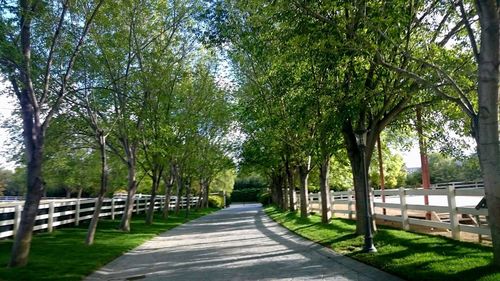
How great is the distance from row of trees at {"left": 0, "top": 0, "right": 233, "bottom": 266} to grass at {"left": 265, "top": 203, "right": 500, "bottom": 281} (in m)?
6.64

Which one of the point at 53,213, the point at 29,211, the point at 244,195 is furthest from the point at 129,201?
the point at 244,195

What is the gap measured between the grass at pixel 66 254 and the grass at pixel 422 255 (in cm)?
592

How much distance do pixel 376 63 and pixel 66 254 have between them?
355 inches

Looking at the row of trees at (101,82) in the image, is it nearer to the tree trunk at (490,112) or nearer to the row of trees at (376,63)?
the row of trees at (376,63)

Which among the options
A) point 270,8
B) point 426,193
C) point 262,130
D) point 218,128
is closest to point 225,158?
point 218,128

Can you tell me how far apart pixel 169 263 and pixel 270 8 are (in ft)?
20.7

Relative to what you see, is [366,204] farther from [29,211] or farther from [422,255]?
[29,211]

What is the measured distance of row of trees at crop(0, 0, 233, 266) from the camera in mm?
10148

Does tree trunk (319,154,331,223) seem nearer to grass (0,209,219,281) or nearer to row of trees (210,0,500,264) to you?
row of trees (210,0,500,264)

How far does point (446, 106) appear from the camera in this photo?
41.9 ft

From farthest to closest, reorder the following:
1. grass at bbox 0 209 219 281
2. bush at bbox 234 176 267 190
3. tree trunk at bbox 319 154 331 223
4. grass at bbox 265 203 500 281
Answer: bush at bbox 234 176 267 190, tree trunk at bbox 319 154 331 223, grass at bbox 0 209 219 281, grass at bbox 265 203 500 281

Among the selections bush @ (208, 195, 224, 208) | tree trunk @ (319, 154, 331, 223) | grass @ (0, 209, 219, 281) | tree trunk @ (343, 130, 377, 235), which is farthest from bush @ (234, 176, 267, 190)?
tree trunk @ (343, 130, 377, 235)

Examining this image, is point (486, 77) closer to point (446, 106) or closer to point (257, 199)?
point (446, 106)

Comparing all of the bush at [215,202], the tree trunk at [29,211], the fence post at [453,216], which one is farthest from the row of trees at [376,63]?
the bush at [215,202]
